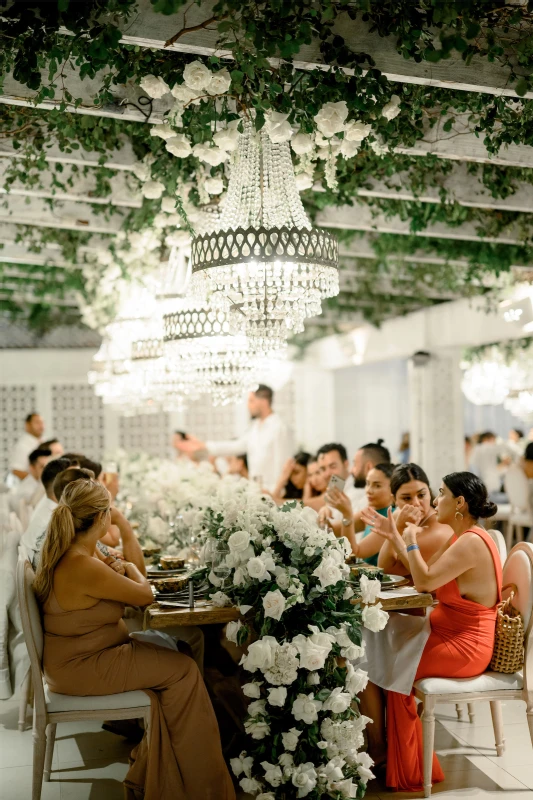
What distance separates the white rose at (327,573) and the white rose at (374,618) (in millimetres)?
186

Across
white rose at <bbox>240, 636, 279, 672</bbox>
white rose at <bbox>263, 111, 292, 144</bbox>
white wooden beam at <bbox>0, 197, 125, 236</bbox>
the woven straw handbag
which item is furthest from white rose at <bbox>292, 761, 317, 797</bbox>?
white wooden beam at <bbox>0, 197, 125, 236</bbox>

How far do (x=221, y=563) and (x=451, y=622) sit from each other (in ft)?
3.41

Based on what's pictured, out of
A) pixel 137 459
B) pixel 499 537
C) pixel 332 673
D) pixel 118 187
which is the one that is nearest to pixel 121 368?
pixel 118 187

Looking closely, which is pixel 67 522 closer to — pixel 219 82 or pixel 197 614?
pixel 197 614

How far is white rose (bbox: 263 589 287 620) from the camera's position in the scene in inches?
127

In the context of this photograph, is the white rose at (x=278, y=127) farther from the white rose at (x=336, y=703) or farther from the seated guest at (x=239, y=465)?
the seated guest at (x=239, y=465)

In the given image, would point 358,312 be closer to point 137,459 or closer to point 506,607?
point 137,459

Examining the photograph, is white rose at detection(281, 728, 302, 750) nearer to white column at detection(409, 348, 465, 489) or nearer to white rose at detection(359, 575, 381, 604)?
white rose at detection(359, 575, 381, 604)

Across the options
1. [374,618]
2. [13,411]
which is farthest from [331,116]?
[13,411]

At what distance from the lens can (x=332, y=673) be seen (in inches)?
130

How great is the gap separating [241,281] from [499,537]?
2.00m

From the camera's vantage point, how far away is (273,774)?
3201mm

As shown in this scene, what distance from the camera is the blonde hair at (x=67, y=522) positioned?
3.48 meters

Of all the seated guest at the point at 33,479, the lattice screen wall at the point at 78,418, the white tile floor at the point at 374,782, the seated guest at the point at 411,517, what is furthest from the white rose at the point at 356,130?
the lattice screen wall at the point at 78,418
